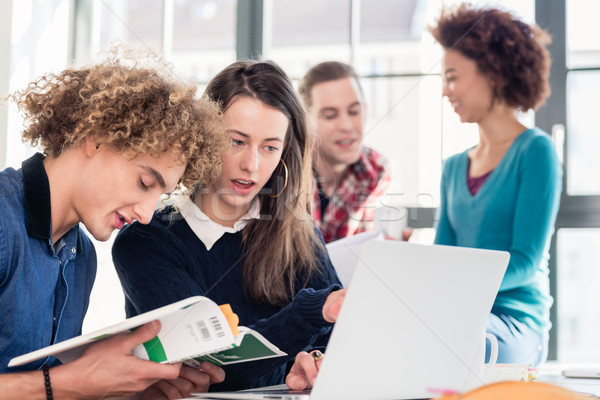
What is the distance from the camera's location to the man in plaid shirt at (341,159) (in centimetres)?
237

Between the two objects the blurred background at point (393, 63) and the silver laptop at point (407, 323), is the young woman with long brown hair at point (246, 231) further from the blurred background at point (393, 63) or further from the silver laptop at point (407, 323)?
the blurred background at point (393, 63)

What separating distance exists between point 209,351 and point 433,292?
1.01ft

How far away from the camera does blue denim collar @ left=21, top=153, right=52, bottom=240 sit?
1.06 m

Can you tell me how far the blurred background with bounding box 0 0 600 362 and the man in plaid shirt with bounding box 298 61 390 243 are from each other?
0.30 meters

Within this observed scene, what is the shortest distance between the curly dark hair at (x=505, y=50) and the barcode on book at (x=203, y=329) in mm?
1894

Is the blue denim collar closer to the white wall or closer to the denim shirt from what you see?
the denim shirt

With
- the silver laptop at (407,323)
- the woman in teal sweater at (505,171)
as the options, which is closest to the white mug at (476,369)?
the silver laptop at (407,323)

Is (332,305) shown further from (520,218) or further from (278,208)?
(520,218)

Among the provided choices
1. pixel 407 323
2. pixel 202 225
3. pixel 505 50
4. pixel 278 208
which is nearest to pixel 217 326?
pixel 407 323

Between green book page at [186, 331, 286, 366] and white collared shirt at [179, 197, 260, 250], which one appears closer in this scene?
green book page at [186, 331, 286, 366]

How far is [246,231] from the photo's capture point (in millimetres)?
1500

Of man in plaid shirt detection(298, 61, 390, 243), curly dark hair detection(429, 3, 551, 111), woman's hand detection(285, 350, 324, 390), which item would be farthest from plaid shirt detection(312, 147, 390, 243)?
woman's hand detection(285, 350, 324, 390)

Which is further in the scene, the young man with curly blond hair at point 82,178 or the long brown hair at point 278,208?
the long brown hair at point 278,208

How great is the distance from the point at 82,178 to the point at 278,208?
54 cm
